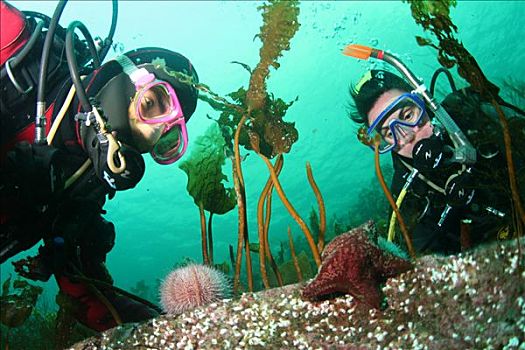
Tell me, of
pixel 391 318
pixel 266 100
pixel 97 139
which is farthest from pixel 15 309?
pixel 391 318

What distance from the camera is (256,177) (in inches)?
1486

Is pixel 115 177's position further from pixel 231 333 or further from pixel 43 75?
pixel 231 333

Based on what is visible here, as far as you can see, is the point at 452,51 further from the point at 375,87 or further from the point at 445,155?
the point at 375,87

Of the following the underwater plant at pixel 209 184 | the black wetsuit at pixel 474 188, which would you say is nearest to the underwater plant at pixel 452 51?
the black wetsuit at pixel 474 188

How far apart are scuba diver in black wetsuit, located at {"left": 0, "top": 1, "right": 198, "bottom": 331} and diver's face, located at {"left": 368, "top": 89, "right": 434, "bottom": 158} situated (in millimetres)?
2587

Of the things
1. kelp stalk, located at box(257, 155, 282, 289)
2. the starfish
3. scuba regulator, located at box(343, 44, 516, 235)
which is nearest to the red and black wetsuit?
kelp stalk, located at box(257, 155, 282, 289)

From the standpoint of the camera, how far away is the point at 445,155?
3623mm

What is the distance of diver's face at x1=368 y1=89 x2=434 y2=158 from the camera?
4.34 meters

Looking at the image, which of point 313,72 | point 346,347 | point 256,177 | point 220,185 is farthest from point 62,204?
point 256,177

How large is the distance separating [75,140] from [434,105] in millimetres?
3721

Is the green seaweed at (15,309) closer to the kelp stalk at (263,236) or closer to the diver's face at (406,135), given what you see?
the kelp stalk at (263,236)

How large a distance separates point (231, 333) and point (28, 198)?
206 cm

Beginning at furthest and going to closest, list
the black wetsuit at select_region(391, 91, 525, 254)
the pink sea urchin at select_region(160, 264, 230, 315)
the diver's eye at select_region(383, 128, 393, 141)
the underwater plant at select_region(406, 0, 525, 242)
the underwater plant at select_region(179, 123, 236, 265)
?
the diver's eye at select_region(383, 128, 393, 141)
the underwater plant at select_region(179, 123, 236, 265)
the black wetsuit at select_region(391, 91, 525, 254)
the underwater plant at select_region(406, 0, 525, 242)
the pink sea urchin at select_region(160, 264, 230, 315)

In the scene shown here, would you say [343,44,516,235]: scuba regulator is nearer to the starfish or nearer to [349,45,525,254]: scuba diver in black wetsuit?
[349,45,525,254]: scuba diver in black wetsuit
